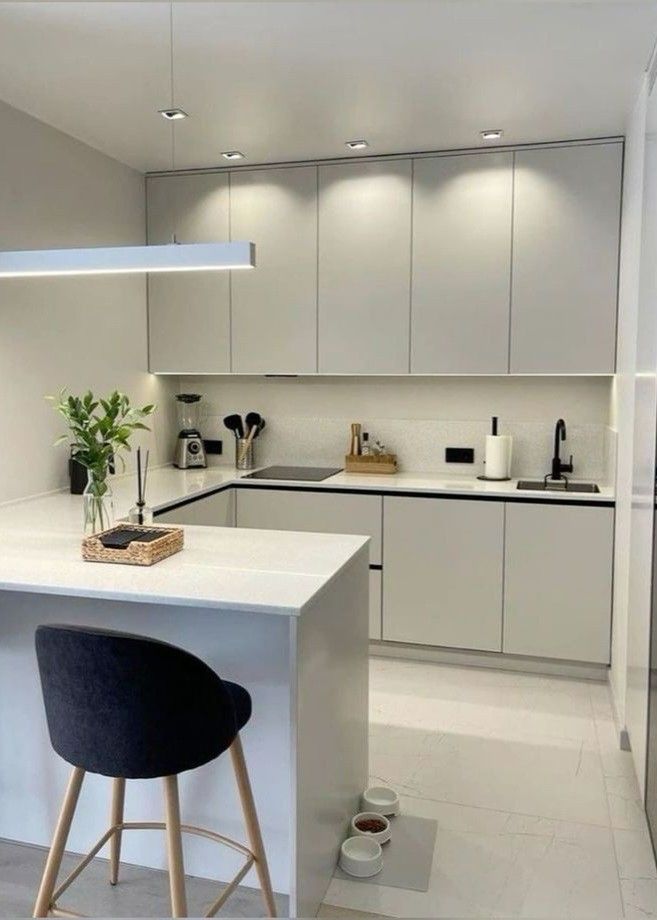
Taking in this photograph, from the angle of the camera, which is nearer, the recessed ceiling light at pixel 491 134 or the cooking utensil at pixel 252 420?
the recessed ceiling light at pixel 491 134

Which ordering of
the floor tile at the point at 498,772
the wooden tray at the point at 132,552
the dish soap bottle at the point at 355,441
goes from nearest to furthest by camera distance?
the wooden tray at the point at 132,552 → the floor tile at the point at 498,772 → the dish soap bottle at the point at 355,441

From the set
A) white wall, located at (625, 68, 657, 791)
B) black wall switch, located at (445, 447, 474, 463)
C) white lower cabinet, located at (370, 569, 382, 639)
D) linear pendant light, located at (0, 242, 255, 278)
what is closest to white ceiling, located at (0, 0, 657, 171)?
white wall, located at (625, 68, 657, 791)

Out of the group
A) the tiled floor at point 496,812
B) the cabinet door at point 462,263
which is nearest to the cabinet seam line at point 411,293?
the cabinet door at point 462,263

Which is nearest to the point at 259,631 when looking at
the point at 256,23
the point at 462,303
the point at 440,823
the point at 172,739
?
the point at 172,739

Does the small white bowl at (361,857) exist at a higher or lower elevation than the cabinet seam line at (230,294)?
lower

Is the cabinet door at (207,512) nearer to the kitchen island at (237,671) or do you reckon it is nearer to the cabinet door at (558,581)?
the kitchen island at (237,671)

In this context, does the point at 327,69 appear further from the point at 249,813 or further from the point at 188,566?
the point at 249,813

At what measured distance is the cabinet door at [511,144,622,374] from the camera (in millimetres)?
3678

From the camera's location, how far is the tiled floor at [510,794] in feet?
7.15

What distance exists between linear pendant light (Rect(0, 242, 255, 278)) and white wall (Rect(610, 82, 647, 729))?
1.60 metres

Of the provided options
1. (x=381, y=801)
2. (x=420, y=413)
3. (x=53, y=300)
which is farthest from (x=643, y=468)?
(x=53, y=300)

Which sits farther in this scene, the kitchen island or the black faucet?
the black faucet

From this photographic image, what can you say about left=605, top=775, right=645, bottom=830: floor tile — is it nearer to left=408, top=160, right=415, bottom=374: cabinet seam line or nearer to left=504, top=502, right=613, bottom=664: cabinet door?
left=504, top=502, right=613, bottom=664: cabinet door

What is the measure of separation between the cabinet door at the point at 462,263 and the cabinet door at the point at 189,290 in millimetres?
1070
